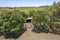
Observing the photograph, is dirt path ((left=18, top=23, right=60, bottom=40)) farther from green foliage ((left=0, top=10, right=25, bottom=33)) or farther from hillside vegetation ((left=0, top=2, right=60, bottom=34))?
green foliage ((left=0, top=10, right=25, bottom=33))

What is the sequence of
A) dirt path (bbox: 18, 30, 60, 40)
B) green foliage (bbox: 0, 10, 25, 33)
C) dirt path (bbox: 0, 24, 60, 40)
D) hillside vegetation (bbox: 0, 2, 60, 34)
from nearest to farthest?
1. dirt path (bbox: 18, 30, 60, 40)
2. dirt path (bbox: 0, 24, 60, 40)
3. green foliage (bbox: 0, 10, 25, 33)
4. hillside vegetation (bbox: 0, 2, 60, 34)

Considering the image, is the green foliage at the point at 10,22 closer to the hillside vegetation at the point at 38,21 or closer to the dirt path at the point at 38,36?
the hillside vegetation at the point at 38,21

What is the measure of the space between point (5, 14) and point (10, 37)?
16.6ft

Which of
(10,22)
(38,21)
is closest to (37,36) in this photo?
(38,21)

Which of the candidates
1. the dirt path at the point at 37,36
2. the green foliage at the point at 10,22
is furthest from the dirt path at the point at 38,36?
the green foliage at the point at 10,22

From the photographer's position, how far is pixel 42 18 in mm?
32656

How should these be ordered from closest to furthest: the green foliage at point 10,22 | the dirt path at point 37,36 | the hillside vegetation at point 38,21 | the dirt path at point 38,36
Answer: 1. the dirt path at point 38,36
2. the dirt path at point 37,36
3. the green foliage at point 10,22
4. the hillside vegetation at point 38,21

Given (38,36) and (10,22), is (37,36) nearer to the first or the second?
(38,36)

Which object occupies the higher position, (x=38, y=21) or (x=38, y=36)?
(x=38, y=21)

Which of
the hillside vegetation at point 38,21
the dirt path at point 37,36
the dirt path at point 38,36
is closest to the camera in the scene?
the dirt path at point 38,36

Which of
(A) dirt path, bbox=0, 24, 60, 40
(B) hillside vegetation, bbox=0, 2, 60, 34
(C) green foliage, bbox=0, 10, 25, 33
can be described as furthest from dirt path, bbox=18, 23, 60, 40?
(C) green foliage, bbox=0, 10, 25, 33

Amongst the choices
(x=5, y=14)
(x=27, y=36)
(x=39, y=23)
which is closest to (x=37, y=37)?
(x=27, y=36)

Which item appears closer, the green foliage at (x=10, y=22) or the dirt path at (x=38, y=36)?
the dirt path at (x=38, y=36)

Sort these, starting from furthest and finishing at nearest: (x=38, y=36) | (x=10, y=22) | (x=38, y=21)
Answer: (x=38, y=21)
(x=38, y=36)
(x=10, y=22)
